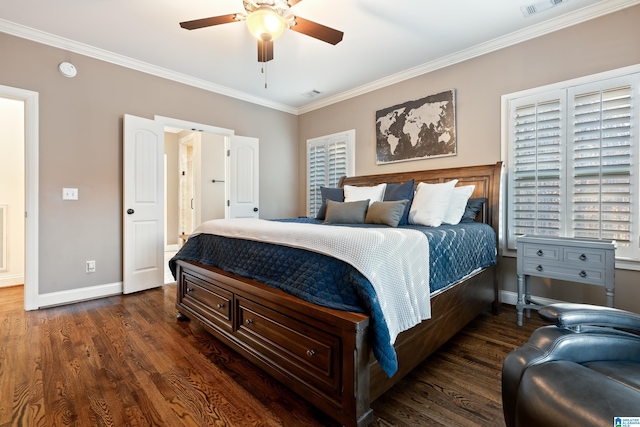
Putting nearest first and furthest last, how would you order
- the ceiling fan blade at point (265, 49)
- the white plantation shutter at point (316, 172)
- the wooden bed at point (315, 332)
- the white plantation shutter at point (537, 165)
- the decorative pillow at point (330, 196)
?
1. the wooden bed at point (315, 332)
2. the ceiling fan blade at point (265, 49)
3. the white plantation shutter at point (537, 165)
4. the decorative pillow at point (330, 196)
5. the white plantation shutter at point (316, 172)

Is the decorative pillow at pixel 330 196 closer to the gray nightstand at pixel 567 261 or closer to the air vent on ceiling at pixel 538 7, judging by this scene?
the gray nightstand at pixel 567 261

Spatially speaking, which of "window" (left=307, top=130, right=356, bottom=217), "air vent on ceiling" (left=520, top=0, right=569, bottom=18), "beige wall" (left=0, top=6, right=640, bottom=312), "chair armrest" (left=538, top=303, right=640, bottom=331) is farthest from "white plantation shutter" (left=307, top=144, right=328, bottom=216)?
"chair armrest" (left=538, top=303, right=640, bottom=331)

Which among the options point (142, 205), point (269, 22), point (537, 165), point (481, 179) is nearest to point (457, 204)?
point (481, 179)

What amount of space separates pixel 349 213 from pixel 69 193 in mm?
2958

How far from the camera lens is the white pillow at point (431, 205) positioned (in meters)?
2.60

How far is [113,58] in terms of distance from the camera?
10.9 feet

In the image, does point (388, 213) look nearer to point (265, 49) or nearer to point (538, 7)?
point (265, 49)

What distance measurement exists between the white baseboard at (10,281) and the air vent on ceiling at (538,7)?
6.33 meters

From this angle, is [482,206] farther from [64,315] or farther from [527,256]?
[64,315]

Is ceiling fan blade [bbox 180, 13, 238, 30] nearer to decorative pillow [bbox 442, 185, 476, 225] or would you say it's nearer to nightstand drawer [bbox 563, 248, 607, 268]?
decorative pillow [bbox 442, 185, 476, 225]

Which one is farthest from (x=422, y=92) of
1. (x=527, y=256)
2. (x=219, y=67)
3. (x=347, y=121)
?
(x=219, y=67)

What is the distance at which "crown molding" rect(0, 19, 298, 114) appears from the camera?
2809 mm

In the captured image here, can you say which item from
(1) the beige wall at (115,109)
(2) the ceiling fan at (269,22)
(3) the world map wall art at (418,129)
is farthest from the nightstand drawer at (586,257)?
(2) the ceiling fan at (269,22)

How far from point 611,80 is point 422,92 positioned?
5.62 ft
